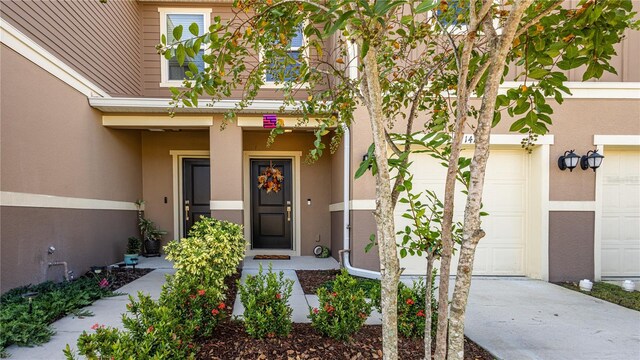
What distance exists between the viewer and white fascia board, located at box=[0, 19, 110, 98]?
3619mm

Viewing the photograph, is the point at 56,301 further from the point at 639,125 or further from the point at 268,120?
the point at 639,125

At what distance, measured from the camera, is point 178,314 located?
2.42 m

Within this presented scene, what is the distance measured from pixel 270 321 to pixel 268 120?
3.61 meters

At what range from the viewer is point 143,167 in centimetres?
665

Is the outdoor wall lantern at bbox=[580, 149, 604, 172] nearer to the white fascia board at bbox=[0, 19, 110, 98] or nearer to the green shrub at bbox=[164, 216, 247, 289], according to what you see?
the green shrub at bbox=[164, 216, 247, 289]

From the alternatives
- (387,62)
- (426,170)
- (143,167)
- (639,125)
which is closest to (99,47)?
(143,167)

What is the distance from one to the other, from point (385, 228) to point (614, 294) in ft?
15.3

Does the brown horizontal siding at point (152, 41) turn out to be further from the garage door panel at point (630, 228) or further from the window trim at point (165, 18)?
the garage door panel at point (630, 228)

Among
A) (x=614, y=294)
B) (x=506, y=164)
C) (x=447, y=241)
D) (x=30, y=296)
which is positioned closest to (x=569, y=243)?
(x=614, y=294)

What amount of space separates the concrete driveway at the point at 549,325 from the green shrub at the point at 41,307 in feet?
12.8

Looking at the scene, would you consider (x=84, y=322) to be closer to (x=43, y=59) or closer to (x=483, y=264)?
(x=43, y=59)

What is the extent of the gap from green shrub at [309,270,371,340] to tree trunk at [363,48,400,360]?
0.73 meters

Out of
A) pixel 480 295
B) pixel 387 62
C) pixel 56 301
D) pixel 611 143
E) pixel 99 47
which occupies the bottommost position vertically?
pixel 480 295

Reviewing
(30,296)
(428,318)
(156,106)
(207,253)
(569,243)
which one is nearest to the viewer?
(428,318)
